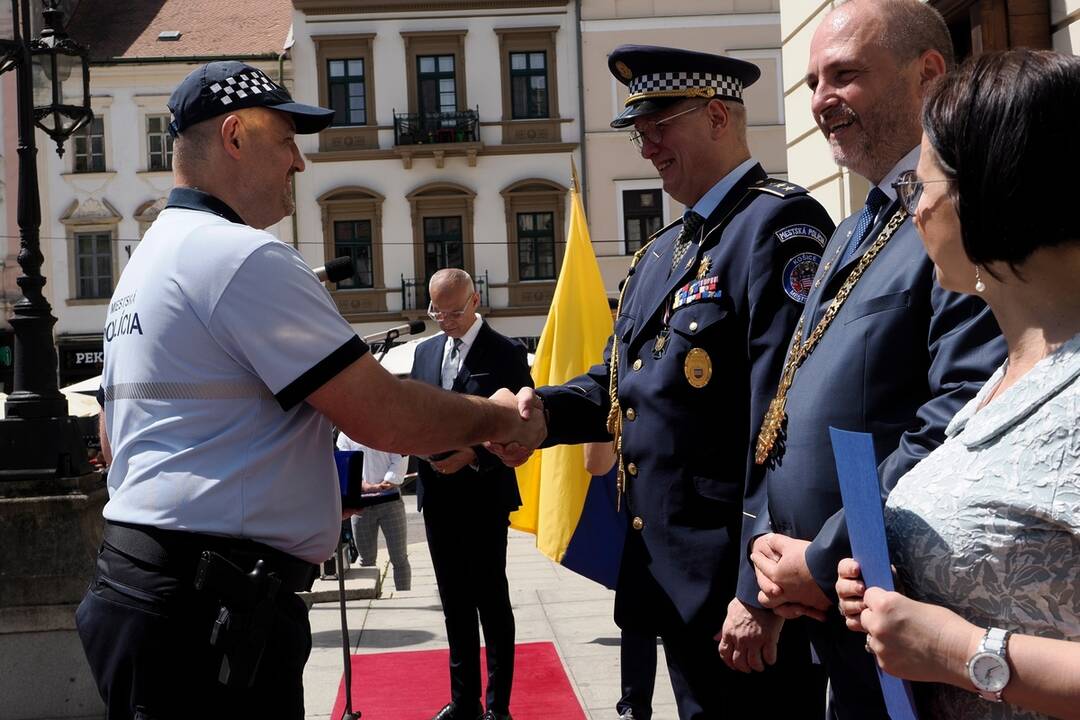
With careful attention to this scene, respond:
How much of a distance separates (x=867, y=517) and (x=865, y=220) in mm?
986

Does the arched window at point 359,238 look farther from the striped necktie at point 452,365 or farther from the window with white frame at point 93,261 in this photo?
the striped necktie at point 452,365

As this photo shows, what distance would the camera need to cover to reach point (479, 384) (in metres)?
6.25

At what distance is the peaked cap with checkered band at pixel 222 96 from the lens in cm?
294

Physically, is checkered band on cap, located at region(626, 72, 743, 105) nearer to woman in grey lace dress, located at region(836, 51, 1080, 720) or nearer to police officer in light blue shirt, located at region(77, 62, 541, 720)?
police officer in light blue shirt, located at region(77, 62, 541, 720)

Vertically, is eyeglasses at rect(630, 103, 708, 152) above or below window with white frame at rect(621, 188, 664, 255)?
below

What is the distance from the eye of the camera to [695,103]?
3359 mm

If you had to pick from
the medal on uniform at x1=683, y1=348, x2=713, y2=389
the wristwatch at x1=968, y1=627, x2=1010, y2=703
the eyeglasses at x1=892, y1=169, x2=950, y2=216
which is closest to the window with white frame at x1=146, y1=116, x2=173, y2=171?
the medal on uniform at x1=683, y1=348, x2=713, y2=389

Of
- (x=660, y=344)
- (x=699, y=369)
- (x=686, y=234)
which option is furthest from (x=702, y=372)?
(x=686, y=234)

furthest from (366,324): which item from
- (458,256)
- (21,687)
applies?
(21,687)

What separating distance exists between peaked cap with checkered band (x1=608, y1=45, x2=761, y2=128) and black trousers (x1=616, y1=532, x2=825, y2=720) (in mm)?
1264

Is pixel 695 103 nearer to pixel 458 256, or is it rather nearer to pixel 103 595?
pixel 103 595

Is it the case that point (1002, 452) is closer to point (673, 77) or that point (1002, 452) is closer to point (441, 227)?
point (673, 77)

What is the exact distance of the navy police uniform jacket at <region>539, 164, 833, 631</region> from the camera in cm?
295

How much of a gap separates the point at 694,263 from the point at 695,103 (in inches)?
19.8
